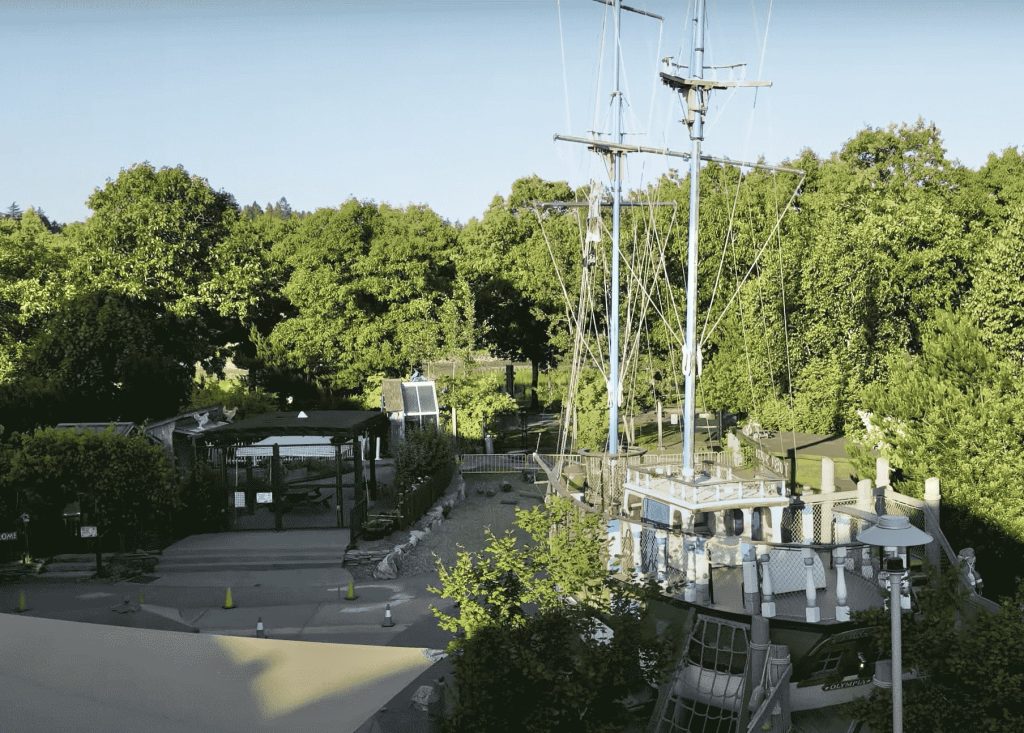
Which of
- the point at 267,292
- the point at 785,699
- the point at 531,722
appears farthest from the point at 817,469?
the point at 267,292

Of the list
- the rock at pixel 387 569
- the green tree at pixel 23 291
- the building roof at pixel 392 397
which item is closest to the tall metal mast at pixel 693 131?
the rock at pixel 387 569

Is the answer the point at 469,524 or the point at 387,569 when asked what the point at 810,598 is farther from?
the point at 469,524

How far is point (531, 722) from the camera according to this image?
37.3 feet

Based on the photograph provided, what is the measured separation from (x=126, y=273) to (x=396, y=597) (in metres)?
26.6

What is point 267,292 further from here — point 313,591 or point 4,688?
point 4,688

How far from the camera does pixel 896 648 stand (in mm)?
9797

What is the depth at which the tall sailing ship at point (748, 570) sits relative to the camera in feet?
44.1

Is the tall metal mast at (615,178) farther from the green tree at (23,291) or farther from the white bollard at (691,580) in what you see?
the green tree at (23,291)

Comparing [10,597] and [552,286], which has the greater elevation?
[552,286]

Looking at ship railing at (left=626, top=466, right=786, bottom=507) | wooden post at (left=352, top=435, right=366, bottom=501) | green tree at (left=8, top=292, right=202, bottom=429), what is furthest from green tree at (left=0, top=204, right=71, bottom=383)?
ship railing at (left=626, top=466, right=786, bottom=507)

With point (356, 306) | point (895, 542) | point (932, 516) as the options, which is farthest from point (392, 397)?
point (895, 542)

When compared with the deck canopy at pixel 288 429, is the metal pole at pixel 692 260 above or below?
above

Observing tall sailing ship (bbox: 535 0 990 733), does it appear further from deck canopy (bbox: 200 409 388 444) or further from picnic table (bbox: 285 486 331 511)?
picnic table (bbox: 285 486 331 511)

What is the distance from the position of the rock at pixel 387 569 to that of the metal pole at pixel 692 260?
888 cm
